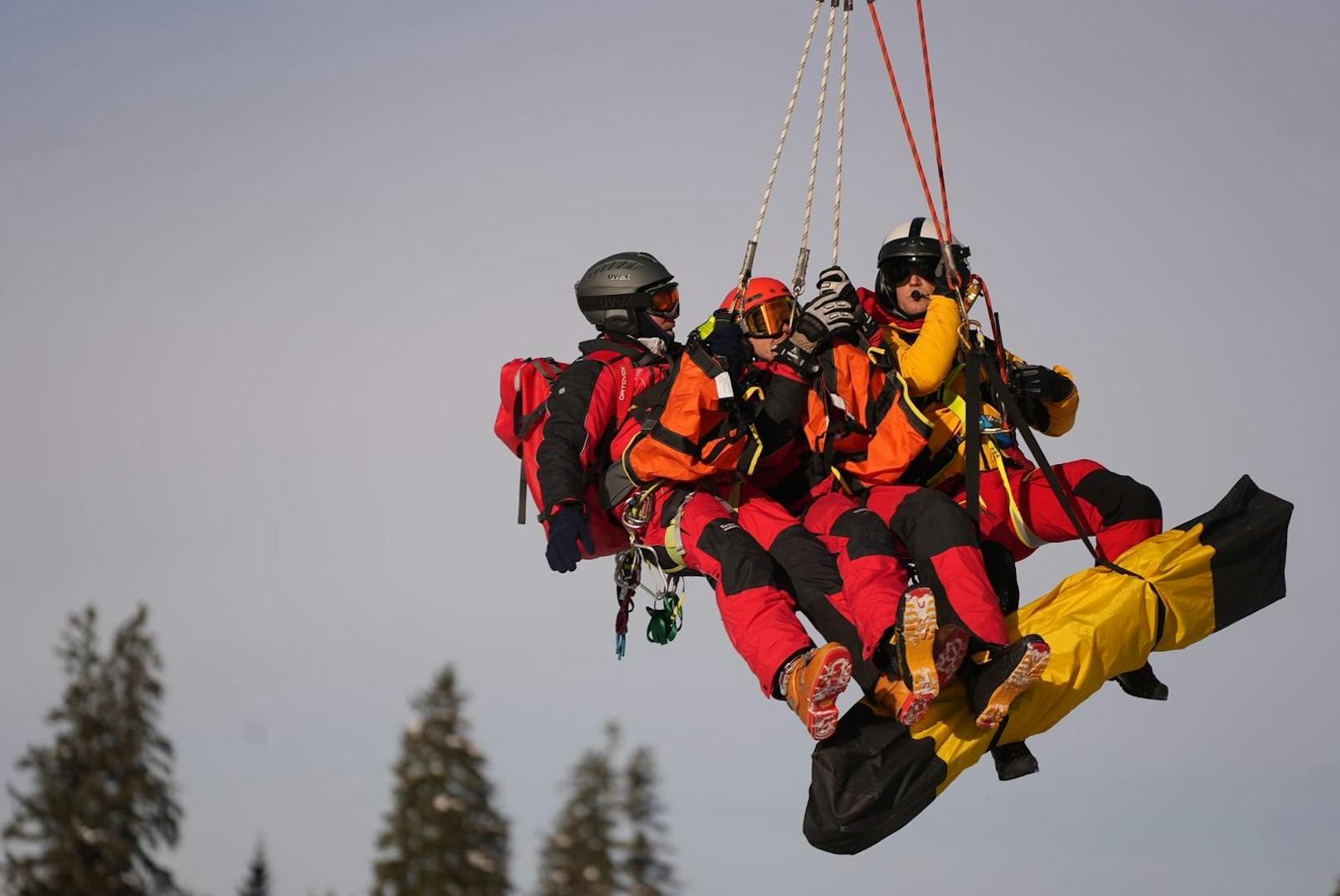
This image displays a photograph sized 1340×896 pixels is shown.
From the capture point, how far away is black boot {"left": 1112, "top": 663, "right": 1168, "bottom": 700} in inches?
346

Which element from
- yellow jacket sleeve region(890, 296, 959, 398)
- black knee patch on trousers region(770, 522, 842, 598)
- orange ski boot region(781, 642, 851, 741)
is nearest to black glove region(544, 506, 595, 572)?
black knee patch on trousers region(770, 522, 842, 598)

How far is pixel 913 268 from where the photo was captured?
351 inches

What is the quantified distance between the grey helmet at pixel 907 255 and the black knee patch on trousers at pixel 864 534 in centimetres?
119

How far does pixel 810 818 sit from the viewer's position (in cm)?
827

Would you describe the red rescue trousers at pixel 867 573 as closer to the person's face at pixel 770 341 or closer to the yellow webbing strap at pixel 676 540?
the yellow webbing strap at pixel 676 540

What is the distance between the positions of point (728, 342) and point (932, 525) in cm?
110

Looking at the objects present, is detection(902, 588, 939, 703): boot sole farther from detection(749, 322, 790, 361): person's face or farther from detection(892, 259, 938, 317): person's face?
detection(892, 259, 938, 317): person's face

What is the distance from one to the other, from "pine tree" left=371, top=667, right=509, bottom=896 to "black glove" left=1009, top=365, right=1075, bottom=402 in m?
17.4

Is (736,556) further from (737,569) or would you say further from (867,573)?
(867,573)

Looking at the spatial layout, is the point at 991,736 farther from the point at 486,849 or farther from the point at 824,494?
the point at 486,849

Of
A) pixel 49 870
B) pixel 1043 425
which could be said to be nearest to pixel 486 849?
pixel 49 870

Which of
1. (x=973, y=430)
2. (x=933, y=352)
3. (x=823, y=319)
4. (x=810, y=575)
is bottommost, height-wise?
(x=810, y=575)

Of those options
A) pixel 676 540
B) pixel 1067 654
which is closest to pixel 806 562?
pixel 676 540

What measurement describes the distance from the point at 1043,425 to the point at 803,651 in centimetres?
174
